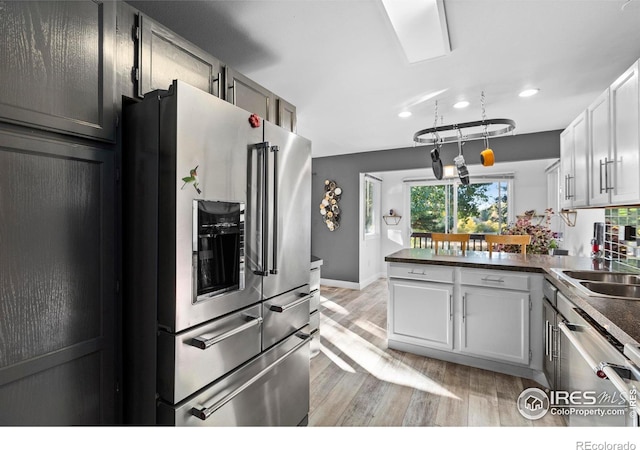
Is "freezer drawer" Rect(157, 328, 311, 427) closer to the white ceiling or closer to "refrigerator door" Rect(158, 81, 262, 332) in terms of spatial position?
"refrigerator door" Rect(158, 81, 262, 332)

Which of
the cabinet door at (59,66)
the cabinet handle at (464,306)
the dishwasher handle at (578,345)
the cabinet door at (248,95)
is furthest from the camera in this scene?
the cabinet handle at (464,306)

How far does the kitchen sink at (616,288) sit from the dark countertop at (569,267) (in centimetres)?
14

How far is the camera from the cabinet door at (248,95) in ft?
6.32

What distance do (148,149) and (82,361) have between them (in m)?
0.85

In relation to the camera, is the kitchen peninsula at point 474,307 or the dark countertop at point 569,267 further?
the kitchen peninsula at point 474,307

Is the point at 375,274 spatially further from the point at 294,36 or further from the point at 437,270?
the point at 294,36

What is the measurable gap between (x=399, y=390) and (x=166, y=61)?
2558 millimetres

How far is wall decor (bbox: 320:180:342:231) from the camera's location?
5844mm

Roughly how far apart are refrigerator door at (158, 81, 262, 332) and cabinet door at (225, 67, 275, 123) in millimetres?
656

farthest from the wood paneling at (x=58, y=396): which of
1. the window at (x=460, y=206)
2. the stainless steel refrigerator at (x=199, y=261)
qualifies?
the window at (x=460, y=206)

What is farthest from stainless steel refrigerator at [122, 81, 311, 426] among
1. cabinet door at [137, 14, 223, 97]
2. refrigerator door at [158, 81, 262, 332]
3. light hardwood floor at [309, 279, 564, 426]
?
light hardwood floor at [309, 279, 564, 426]

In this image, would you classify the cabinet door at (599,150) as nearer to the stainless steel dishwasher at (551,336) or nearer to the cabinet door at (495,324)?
the stainless steel dishwasher at (551,336)

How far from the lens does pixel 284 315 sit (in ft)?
5.74
